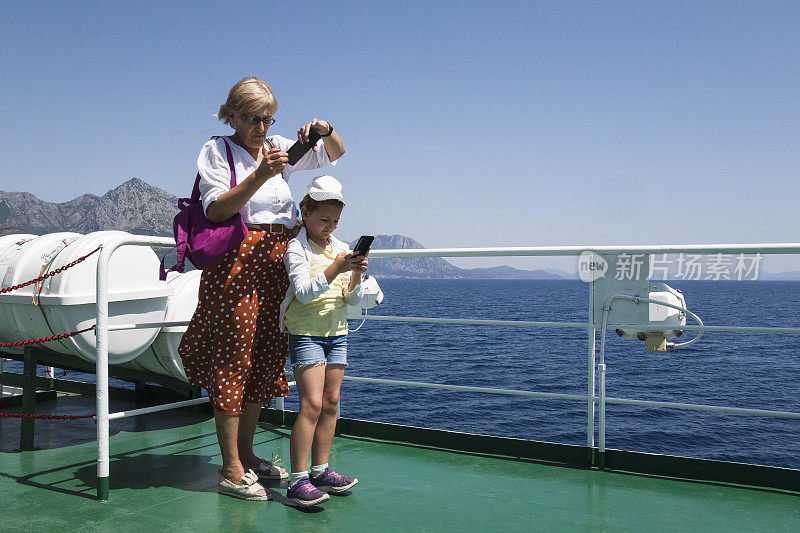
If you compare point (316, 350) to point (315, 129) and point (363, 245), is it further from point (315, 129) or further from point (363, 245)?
point (315, 129)

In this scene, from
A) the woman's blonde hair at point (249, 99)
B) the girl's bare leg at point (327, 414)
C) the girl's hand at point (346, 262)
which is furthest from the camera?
the girl's bare leg at point (327, 414)

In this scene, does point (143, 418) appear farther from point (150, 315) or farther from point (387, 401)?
point (387, 401)

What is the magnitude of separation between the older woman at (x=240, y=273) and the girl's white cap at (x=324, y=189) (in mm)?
165

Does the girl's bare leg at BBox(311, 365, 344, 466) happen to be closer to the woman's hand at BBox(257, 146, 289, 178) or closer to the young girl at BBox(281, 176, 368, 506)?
the young girl at BBox(281, 176, 368, 506)

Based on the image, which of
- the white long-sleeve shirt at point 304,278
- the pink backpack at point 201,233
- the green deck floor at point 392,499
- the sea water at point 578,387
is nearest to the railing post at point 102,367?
the green deck floor at point 392,499

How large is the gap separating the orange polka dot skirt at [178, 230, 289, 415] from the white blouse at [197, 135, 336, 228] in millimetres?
80

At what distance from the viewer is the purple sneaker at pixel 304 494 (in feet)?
8.47

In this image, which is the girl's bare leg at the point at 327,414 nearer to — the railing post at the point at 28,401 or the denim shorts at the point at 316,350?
the denim shorts at the point at 316,350

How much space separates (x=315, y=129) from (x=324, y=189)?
Answer: 25 cm

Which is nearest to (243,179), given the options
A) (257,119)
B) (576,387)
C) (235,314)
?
(257,119)

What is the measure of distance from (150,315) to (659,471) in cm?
289

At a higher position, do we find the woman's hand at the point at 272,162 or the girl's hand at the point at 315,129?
the girl's hand at the point at 315,129

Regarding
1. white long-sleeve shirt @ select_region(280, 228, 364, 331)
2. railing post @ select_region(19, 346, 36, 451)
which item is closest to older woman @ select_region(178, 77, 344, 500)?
white long-sleeve shirt @ select_region(280, 228, 364, 331)

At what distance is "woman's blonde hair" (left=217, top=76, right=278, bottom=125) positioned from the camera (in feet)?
8.44
